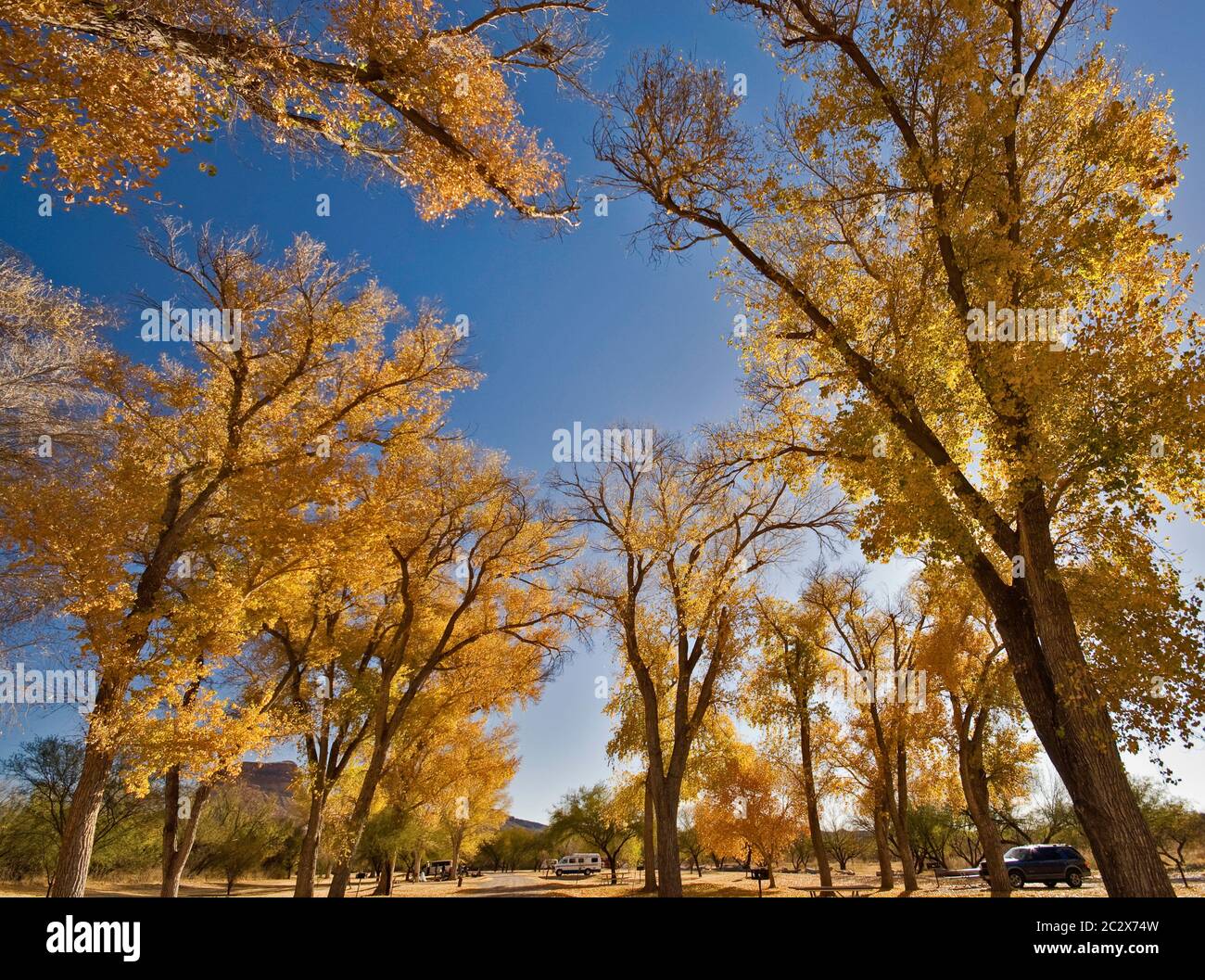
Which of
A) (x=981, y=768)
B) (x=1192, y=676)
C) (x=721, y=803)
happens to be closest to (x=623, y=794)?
(x=721, y=803)

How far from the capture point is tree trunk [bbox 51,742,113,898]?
369 inches

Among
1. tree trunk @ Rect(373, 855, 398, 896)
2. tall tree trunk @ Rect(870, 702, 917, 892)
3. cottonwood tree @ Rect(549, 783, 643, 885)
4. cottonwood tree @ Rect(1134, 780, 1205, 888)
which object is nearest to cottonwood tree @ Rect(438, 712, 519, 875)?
tree trunk @ Rect(373, 855, 398, 896)

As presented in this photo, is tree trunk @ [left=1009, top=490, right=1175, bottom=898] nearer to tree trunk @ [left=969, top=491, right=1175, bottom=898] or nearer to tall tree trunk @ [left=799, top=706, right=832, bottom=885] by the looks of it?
tree trunk @ [left=969, top=491, right=1175, bottom=898]

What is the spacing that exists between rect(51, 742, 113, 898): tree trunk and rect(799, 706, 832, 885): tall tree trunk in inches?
897

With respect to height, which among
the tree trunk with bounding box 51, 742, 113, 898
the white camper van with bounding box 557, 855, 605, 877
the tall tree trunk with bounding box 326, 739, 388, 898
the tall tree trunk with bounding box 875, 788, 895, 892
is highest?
the tree trunk with bounding box 51, 742, 113, 898

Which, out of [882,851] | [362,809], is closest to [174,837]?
[362,809]

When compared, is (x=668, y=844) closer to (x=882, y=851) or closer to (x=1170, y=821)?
(x=882, y=851)

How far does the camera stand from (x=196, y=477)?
12688 mm

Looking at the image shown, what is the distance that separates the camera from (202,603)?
A: 445 inches

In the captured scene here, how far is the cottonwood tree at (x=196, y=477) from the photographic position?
A: 10227 millimetres

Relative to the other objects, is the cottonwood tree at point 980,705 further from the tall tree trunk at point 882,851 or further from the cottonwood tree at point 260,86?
the cottonwood tree at point 260,86

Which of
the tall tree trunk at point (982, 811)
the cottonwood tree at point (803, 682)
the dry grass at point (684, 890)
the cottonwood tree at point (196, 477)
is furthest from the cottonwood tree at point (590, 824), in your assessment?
the cottonwood tree at point (196, 477)

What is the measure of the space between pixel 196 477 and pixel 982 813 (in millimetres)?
24136

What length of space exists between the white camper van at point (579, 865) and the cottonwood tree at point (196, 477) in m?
43.2
